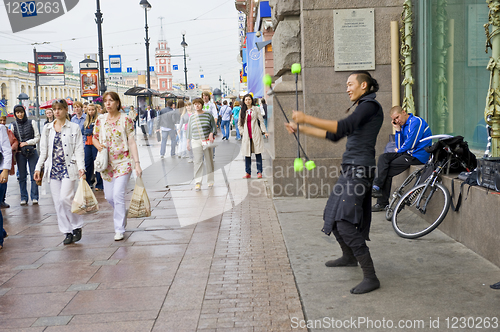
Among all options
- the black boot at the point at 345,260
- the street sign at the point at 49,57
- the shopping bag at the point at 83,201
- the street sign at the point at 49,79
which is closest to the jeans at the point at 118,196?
the shopping bag at the point at 83,201

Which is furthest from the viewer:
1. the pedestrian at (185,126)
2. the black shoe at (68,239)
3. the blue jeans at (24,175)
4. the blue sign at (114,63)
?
the blue sign at (114,63)

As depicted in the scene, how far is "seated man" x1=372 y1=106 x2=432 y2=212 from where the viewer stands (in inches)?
277

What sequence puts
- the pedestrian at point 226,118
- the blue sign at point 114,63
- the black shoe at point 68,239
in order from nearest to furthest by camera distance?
the black shoe at point 68,239 → the pedestrian at point 226,118 → the blue sign at point 114,63

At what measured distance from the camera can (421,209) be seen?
635cm

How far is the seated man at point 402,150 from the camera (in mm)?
7039

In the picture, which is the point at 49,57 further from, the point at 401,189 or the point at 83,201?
the point at 401,189

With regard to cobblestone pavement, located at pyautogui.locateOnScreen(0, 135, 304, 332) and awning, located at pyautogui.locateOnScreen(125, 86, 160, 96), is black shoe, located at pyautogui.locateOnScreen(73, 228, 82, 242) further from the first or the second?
awning, located at pyautogui.locateOnScreen(125, 86, 160, 96)

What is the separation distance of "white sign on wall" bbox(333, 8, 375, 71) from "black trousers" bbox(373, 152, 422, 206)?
1.88 metres

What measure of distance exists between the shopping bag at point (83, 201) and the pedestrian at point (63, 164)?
192 millimetres

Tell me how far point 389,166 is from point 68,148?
4.21 m

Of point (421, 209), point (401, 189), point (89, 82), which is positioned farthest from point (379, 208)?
point (89, 82)

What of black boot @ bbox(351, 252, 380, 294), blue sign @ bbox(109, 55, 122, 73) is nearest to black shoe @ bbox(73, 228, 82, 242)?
black boot @ bbox(351, 252, 380, 294)

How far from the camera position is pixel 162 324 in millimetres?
3936

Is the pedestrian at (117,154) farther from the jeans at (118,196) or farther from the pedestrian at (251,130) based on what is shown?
the pedestrian at (251,130)
